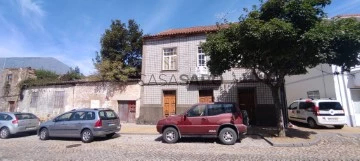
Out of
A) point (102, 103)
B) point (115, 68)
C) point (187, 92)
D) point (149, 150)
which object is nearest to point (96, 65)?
point (115, 68)

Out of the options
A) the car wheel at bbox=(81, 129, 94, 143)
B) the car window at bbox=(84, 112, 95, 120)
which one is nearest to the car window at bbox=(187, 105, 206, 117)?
the car window at bbox=(84, 112, 95, 120)

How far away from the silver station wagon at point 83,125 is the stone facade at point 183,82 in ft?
17.3

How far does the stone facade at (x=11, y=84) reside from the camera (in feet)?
72.9

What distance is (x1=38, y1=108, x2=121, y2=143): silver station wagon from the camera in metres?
10.6

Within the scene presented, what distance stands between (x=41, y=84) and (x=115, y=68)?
7.87 metres

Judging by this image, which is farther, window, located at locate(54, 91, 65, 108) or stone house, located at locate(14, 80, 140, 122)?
window, located at locate(54, 91, 65, 108)

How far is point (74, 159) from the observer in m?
7.46

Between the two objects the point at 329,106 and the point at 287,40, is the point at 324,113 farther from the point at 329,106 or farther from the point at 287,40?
the point at 287,40

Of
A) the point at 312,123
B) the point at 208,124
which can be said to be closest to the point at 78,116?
the point at 208,124

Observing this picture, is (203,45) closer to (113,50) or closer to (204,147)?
(204,147)

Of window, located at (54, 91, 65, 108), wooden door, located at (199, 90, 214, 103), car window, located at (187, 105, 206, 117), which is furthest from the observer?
window, located at (54, 91, 65, 108)

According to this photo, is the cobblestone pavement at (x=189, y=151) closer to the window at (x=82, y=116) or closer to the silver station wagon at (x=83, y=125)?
the silver station wagon at (x=83, y=125)

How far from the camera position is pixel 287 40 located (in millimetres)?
8930

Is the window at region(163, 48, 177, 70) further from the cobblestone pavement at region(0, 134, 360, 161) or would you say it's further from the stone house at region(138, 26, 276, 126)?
the cobblestone pavement at region(0, 134, 360, 161)
